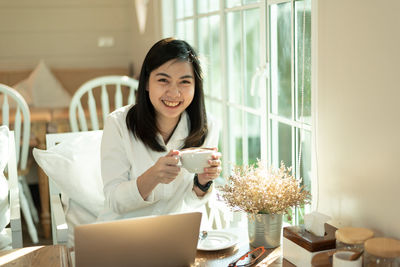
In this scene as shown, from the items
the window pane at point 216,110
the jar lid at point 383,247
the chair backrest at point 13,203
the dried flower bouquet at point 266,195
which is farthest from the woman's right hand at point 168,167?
the window pane at point 216,110

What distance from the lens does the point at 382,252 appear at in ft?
3.55

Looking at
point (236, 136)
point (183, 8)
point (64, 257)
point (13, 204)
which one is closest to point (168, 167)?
point (64, 257)

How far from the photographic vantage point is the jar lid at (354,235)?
3.81 feet

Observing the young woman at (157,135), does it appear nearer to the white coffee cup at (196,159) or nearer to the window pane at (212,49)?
the white coffee cup at (196,159)

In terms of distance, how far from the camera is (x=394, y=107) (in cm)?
113

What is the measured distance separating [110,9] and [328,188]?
351 centimetres

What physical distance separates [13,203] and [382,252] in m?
1.31

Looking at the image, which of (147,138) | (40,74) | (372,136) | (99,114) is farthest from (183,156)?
(40,74)

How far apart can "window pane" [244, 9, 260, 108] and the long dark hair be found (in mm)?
358

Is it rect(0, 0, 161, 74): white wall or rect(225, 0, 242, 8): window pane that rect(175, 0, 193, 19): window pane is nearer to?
rect(225, 0, 242, 8): window pane

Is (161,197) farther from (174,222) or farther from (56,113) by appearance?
(56,113)

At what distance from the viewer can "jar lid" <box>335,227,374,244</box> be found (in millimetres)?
1160

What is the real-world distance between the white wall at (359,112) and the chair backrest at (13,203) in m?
0.99

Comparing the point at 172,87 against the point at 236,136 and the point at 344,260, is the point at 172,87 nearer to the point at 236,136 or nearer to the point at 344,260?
the point at 344,260
